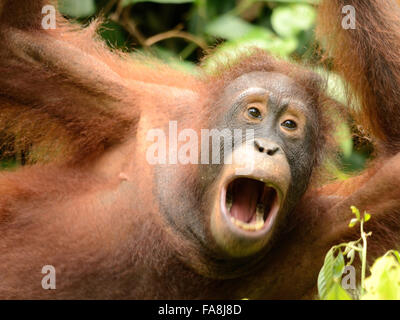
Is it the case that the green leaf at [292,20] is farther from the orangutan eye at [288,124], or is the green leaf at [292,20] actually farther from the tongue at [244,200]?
the tongue at [244,200]

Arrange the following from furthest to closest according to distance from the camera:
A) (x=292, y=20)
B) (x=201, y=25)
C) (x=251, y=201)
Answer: (x=201, y=25)
(x=292, y=20)
(x=251, y=201)

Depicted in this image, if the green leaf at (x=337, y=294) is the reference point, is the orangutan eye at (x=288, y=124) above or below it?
above

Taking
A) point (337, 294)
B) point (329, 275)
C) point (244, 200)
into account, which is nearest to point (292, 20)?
point (244, 200)

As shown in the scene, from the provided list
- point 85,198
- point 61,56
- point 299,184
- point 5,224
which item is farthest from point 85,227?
point 299,184

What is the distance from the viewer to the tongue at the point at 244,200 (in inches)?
110

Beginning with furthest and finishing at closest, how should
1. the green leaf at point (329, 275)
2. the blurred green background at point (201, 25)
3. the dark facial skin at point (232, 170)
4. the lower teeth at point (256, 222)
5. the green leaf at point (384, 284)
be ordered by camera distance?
the blurred green background at point (201, 25) < the dark facial skin at point (232, 170) < the lower teeth at point (256, 222) < the green leaf at point (329, 275) < the green leaf at point (384, 284)

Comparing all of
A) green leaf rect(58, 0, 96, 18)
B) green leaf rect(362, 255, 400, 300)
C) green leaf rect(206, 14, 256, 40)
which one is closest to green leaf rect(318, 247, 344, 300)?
green leaf rect(362, 255, 400, 300)

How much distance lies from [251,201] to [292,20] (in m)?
2.30

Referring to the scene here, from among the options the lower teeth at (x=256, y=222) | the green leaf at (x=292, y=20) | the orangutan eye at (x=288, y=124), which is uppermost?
the green leaf at (x=292, y=20)

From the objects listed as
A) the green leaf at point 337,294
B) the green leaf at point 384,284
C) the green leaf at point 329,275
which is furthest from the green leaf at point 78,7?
the green leaf at point 384,284

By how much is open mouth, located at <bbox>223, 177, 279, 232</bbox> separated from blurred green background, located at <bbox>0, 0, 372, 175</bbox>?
4.19ft

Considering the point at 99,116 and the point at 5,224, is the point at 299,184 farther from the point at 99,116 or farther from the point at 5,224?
the point at 5,224

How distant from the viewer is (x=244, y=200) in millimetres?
2832

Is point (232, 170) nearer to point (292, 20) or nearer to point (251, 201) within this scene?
point (251, 201)
